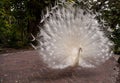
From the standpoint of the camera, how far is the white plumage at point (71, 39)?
3.98 m

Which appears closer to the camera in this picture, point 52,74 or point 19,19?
point 52,74

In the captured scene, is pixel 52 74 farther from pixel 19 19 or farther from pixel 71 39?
pixel 19 19

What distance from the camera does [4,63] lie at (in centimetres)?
496

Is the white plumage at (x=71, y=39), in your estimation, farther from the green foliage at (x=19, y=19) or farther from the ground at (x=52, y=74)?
the green foliage at (x=19, y=19)

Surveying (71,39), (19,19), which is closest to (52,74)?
(71,39)

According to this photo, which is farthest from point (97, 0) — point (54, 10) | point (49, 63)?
point (49, 63)

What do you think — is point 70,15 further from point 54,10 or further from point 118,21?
point 118,21

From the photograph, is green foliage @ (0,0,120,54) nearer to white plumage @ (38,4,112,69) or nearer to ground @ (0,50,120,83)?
ground @ (0,50,120,83)

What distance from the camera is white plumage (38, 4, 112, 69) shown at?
157 inches

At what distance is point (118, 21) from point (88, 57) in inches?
62.5

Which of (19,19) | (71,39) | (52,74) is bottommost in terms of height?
(52,74)

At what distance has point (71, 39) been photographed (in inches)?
158

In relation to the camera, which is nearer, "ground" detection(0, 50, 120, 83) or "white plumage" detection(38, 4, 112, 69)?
"ground" detection(0, 50, 120, 83)

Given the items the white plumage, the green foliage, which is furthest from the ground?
the green foliage
